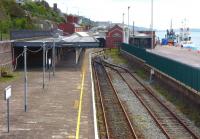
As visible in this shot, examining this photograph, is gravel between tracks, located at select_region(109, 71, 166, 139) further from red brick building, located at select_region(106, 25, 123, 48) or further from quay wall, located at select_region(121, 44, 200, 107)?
red brick building, located at select_region(106, 25, 123, 48)

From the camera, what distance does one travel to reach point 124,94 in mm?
35000

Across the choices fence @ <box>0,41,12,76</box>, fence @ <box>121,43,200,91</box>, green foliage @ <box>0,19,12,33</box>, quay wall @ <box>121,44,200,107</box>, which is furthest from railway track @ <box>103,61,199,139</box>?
green foliage @ <box>0,19,12,33</box>

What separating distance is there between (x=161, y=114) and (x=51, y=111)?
21.1 ft

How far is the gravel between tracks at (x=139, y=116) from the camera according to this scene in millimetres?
21525

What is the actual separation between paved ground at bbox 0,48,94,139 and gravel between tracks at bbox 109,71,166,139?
2445 millimetres

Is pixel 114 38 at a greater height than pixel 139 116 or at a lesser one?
greater

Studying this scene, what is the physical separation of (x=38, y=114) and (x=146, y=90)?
1536 cm

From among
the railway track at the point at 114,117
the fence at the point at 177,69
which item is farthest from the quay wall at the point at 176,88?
the railway track at the point at 114,117

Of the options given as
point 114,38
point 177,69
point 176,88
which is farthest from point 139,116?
point 114,38

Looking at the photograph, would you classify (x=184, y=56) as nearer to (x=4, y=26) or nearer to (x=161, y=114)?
(x=4, y=26)

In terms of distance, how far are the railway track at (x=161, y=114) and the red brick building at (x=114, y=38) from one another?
53.8m

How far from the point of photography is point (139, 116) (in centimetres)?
2592

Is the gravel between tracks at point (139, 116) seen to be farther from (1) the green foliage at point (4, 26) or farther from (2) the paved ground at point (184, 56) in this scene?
(1) the green foliage at point (4, 26)

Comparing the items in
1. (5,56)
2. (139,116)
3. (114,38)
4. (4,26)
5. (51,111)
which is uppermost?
(4,26)
